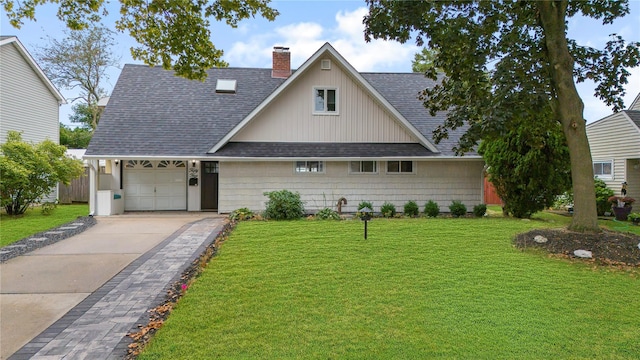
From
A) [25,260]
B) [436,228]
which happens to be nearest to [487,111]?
[436,228]

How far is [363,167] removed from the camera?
1351 centimetres

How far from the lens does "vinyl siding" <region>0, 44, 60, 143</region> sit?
53.9 ft

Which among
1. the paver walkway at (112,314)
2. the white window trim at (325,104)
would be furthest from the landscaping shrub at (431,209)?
the paver walkway at (112,314)

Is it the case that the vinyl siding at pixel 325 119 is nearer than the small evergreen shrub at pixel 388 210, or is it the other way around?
the small evergreen shrub at pixel 388 210

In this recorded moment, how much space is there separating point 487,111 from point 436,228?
3184 millimetres

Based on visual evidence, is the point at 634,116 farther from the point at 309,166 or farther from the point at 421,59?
the point at 421,59

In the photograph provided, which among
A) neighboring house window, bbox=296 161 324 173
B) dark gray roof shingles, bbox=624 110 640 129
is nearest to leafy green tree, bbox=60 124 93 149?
neighboring house window, bbox=296 161 324 173

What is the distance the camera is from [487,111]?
821 centimetres

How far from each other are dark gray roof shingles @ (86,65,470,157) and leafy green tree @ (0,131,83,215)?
5.43 ft

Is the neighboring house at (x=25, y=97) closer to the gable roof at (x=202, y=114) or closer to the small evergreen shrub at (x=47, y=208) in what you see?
the small evergreen shrub at (x=47, y=208)

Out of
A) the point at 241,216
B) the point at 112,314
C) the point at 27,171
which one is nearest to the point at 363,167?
the point at 241,216

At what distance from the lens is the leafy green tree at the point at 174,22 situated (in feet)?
24.9

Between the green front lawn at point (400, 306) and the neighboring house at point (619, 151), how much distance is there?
1276 centimetres

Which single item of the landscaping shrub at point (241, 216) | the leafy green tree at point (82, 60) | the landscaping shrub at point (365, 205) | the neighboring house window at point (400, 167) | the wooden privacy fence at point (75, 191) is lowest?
the landscaping shrub at point (241, 216)
